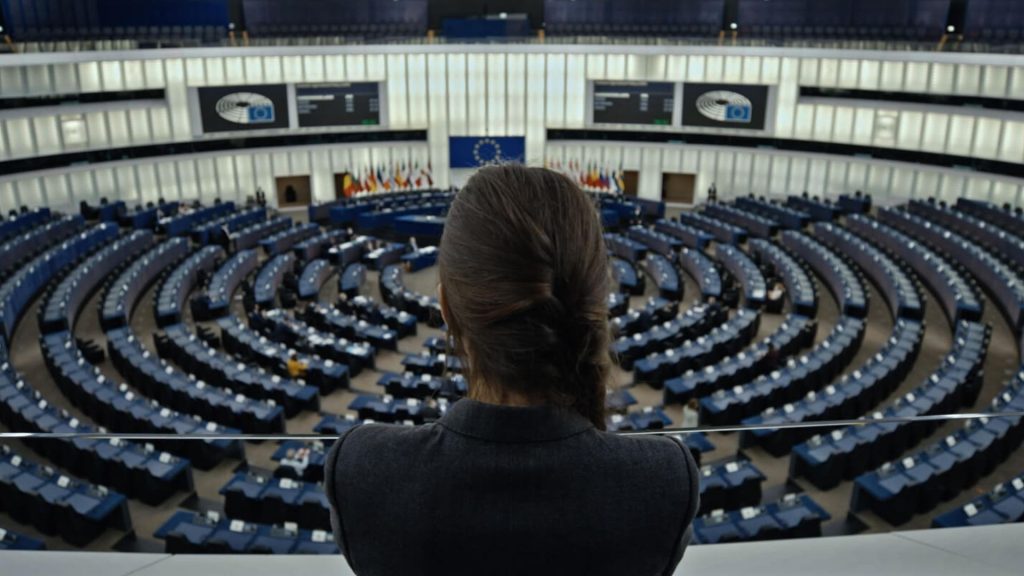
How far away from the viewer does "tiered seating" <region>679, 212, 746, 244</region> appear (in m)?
24.6

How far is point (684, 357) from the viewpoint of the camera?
14641 millimetres

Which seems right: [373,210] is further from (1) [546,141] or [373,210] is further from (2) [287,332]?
(2) [287,332]

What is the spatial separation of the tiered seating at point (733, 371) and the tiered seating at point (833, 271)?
2116mm

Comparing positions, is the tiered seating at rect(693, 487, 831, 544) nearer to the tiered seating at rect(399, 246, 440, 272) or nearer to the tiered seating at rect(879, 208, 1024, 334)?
the tiered seating at rect(879, 208, 1024, 334)

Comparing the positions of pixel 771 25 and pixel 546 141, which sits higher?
pixel 771 25

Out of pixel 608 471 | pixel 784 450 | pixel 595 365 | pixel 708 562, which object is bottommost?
pixel 784 450

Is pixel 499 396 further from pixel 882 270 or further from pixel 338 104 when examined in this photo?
pixel 338 104

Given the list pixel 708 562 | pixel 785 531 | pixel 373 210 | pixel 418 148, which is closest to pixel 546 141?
pixel 418 148

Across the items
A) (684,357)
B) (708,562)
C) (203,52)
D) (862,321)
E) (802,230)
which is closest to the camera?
(708,562)

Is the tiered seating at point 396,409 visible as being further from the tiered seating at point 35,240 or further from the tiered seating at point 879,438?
the tiered seating at point 35,240

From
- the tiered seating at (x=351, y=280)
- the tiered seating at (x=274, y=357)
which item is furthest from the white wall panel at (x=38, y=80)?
the tiered seating at (x=274, y=357)

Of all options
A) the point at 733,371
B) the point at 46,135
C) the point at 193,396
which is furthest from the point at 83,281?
the point at 733,371

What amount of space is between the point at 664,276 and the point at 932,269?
22.4 feet

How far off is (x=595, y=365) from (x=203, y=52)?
100.0 ft
